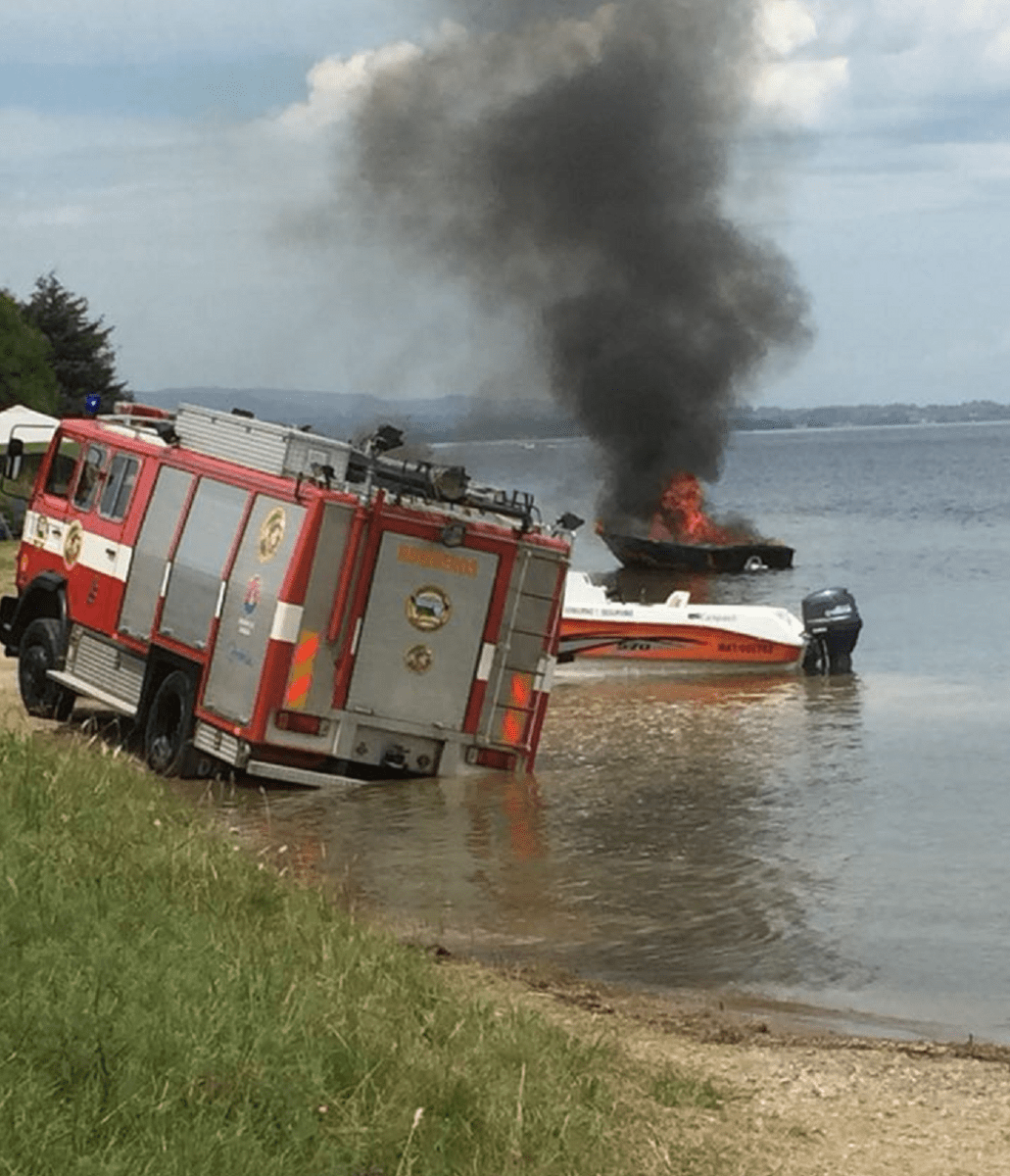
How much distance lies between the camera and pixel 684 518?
68438 millimetres

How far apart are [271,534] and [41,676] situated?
4.73 meters

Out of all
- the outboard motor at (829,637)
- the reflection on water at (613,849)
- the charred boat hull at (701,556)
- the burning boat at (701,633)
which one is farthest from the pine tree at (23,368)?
the reflection on water at (613,849)

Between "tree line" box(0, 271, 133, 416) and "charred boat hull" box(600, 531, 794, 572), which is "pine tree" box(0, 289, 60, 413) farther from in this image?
"charred boat hull" box(600, 531, 794, 572)

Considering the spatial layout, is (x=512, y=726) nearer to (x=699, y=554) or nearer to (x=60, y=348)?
(x=699, y=554)

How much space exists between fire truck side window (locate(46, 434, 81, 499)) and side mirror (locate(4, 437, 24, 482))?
0.45 metres

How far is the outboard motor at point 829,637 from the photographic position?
3225 cm

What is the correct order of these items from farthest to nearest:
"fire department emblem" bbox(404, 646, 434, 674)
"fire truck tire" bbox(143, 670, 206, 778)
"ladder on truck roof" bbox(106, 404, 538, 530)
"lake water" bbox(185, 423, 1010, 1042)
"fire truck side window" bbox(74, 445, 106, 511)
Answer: "fire truck side window" bbox(74, 445, 106, 511) → "fire truck tire" bbox(143, 670, 206, 778) → "fire department emblem" bbox(404, 646, 434, 674) → "ladder on truck roof" bbox(106, 404, 538, 530) → "lake water" bbox(185, 423, 1010, 1042)

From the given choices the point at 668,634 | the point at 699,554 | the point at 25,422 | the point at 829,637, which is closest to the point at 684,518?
the point at 699,554

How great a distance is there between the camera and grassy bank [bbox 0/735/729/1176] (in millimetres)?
6840

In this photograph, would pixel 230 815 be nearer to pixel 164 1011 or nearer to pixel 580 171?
pixel 164 1011

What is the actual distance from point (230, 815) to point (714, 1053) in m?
8.23

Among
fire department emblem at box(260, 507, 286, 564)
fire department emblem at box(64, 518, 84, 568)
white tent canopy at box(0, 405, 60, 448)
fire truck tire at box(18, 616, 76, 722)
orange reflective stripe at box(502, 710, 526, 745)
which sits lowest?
fire truck tire at box(18, 616, 76, 722)

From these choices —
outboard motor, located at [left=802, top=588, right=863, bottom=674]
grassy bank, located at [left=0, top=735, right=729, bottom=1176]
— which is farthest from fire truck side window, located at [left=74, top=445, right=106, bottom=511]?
outboard motor, located at [left=802, top=588, right=863, bottom=674]

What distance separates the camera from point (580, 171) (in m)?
66.0
